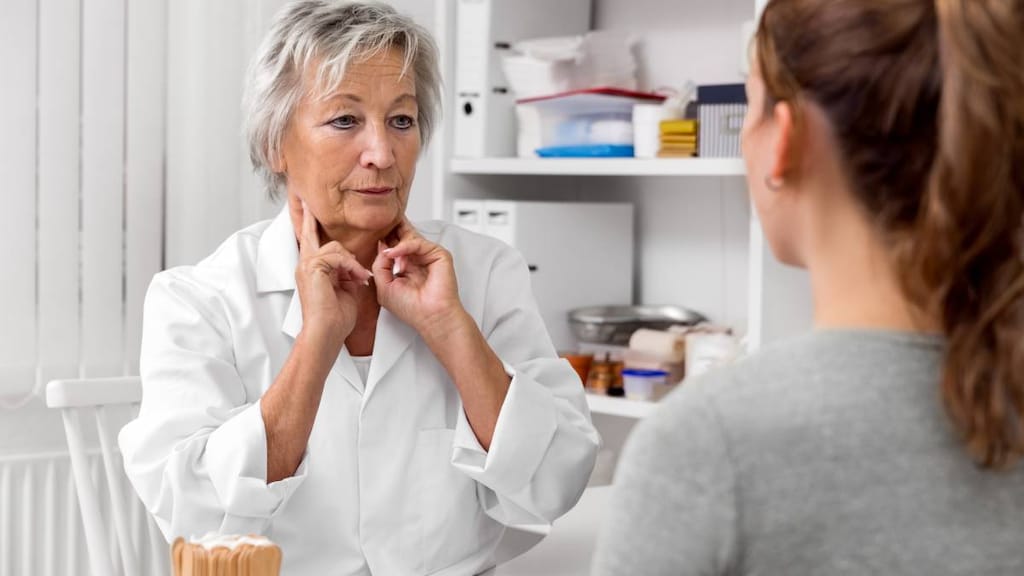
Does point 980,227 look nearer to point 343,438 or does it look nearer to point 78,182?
point 343,438

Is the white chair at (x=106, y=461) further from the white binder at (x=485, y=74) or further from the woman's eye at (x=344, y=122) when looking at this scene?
the white binder at (x=485, y=74)

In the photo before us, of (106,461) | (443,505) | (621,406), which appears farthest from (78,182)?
(621,406)

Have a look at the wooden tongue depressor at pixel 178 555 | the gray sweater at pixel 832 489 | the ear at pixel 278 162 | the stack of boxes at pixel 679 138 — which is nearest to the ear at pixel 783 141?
the gray sweater at pixel 832 489

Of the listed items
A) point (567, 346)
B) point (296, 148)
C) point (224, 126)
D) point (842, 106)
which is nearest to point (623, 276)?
point (567, 346)

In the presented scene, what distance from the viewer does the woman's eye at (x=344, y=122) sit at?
1.65m

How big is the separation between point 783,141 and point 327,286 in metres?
0.93

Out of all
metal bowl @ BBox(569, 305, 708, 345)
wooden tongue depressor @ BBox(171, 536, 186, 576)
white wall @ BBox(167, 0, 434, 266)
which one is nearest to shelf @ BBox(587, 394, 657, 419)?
metal bowl @ BBox(569, 305, 708, 345)

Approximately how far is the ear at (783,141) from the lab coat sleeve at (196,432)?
2.88ft

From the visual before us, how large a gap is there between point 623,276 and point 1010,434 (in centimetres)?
200

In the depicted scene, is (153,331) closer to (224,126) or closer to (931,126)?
(224,126)

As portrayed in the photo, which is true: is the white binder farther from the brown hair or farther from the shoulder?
the brown hair

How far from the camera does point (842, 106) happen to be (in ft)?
2.35

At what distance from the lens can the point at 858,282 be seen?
740mm

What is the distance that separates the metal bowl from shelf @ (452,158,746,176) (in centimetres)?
31
